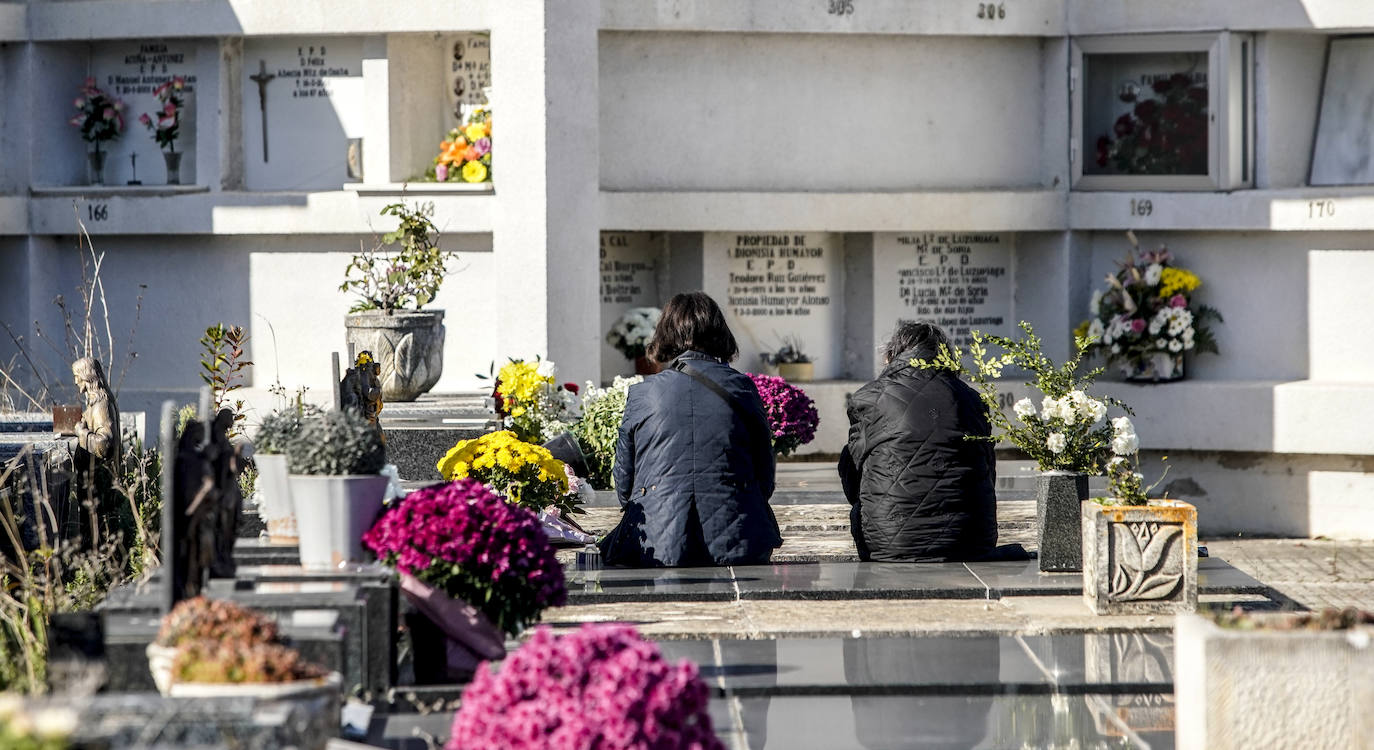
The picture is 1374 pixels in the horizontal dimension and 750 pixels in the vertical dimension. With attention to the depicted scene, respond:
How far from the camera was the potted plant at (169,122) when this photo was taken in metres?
12.4

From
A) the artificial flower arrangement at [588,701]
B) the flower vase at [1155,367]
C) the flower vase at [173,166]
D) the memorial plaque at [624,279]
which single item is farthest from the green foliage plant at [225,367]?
the flower vase at [1155,367]

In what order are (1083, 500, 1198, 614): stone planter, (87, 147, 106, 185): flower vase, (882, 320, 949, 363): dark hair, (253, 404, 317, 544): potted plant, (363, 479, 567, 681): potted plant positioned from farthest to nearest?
(87, 147, 106, 185): flower vase, (882, 320, 949, 363): dark hair, (1083, 500, 1198, 614): stone planter, (253, 404, 317, 544): potted plant, (363, 479, 567, 681): potted plant

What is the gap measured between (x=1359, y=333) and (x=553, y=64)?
655 cm

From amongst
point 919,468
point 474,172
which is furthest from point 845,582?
point 474,172

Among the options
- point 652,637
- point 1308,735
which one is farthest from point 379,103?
point 1308,735

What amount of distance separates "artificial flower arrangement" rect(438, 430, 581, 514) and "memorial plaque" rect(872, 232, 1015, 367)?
19.4ft

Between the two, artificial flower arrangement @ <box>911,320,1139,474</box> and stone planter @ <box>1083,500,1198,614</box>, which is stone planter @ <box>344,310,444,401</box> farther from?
stone planter @ <box>1083,500,1198,614</box>

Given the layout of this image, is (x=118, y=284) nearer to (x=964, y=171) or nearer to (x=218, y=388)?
(x=218, y=388)

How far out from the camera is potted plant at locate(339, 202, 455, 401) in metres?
9.44

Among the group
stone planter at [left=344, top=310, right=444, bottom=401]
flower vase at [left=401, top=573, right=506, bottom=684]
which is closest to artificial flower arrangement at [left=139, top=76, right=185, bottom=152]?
stone planter at [left=344, top=310, right=444, bottom=401]

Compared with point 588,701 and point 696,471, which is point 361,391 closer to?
point 696,471

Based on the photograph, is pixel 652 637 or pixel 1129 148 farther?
pixel 1129 148

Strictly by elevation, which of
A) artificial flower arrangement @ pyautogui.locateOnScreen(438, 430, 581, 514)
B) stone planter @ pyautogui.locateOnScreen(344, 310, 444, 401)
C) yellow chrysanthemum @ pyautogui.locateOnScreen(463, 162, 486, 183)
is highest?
yellow chrysanthemum @ pyautogui.locateOnScreen(463, 162, 486, 183)

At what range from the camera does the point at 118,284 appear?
12.6 m
